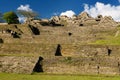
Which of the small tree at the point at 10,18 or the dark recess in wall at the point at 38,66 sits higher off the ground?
the small tree at the point at 10,18

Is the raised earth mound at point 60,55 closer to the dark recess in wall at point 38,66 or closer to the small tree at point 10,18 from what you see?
the dark recess in wall at point 38,66

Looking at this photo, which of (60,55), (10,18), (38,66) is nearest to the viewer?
(38,66)

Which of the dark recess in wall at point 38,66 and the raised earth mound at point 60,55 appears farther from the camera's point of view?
the dark recess in wall at point 38,66

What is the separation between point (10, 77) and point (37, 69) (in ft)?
10.7

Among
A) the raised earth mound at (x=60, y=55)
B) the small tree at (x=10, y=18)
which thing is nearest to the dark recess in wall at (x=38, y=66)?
the raised earth mound at (x=60, y=55)

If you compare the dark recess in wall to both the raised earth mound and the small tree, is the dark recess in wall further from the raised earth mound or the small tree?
the small tree

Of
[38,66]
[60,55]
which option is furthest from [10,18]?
[38,66]

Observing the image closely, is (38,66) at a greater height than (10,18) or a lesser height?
lesser

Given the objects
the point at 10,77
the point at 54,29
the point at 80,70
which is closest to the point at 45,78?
the point at 10,77

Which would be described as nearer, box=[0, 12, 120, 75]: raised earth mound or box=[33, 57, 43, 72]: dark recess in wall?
box=[0, 12, 120, 75]: raised earth mound

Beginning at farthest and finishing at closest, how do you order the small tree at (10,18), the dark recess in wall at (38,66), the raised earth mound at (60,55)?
the small tree at (10,18), the dark recess in wall at (38,66), the raised earth mound at (60,55)

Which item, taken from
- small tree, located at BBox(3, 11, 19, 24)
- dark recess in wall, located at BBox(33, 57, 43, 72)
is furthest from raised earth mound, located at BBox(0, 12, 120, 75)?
→ small tree, located at BBox(3, 11, 19, 24)

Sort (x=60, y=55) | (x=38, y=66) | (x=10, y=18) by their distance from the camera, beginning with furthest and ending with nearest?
1. (x=10, y=18)
2. (x=60, y=55)
3. (x=38, y=66)

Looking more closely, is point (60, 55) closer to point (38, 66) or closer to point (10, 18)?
point (38, 66)
